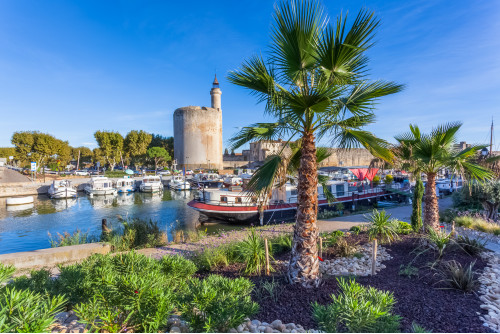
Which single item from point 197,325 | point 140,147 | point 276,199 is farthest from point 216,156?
point 197,325

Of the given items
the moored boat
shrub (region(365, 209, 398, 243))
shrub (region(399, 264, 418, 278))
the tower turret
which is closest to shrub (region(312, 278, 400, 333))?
shrub (region(399, 264, 418, 278))

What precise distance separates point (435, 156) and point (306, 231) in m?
4.83

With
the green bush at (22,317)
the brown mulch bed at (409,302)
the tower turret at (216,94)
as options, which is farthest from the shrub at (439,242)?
the tower turret at (216,94)

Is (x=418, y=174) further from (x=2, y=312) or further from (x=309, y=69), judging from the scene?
(x=2, y=312)

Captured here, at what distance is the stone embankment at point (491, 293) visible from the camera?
3493 millimetres

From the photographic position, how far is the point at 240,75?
14.6 ft

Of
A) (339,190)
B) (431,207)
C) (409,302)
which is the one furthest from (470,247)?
(339,190)

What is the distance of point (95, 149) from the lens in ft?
170

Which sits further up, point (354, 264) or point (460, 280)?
point (460, 280)

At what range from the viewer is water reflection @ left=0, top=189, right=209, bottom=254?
538 inches

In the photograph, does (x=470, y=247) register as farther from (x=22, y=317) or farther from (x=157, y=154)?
(x=157, y=154)

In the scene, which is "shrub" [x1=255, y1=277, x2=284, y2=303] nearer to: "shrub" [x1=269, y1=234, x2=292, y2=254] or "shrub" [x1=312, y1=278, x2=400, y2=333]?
"shrub" [x1=312, y1=278, x2=400, y2=333]

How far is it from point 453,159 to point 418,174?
126 centimetres

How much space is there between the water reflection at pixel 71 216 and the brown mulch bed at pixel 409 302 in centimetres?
810
